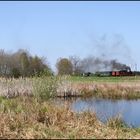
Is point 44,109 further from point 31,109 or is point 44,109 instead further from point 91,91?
point 91,91

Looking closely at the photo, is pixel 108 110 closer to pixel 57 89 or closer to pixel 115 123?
pixel 57 89

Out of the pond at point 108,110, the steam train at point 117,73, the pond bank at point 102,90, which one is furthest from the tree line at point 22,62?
the pond at point 108,110

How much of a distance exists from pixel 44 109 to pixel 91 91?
81.3 feet

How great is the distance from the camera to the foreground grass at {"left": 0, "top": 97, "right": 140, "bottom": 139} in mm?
9789

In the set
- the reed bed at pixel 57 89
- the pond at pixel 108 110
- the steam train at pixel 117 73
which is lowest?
the pond at pixel 108 110

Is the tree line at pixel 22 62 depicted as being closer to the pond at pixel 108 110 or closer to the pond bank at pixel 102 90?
the pond bank at pixel 102 90

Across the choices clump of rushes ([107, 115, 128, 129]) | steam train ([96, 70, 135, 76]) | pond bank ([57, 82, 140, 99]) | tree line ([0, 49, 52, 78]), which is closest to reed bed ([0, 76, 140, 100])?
pond bank ([57, 82, 140, 99])

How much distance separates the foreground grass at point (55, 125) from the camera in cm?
979

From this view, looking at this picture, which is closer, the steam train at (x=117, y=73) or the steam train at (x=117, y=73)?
the steam train at (x=117, y=73)

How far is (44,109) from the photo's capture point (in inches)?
490

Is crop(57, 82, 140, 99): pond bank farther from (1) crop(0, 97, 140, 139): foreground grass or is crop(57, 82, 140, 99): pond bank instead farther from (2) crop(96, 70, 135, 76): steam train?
(2) crop(96, 70, 135, 76): steam train

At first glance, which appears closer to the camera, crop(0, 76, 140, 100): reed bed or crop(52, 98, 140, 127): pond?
crop(52, 98, 140, 127): pond

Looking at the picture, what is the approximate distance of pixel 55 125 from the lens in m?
11.0

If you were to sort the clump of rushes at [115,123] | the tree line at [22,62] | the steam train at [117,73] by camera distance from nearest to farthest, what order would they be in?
the clump of rushes at [115,123] → the tree line at [22,62] → the steam train at [117,73]
